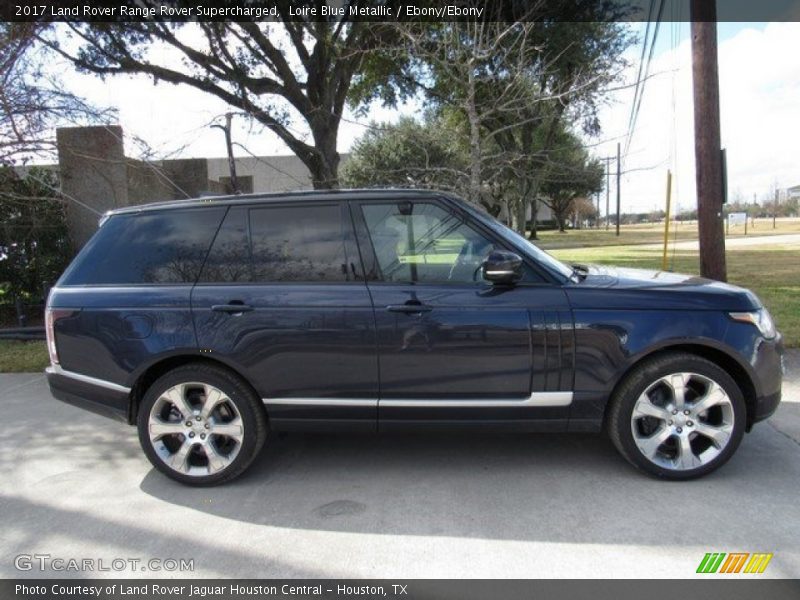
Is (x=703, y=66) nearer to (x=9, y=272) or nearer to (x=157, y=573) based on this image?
(x=157, y=573)

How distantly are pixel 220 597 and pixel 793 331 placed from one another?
24.1ft

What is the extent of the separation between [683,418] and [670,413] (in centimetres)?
8

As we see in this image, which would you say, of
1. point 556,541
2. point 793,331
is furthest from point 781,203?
point 556,541

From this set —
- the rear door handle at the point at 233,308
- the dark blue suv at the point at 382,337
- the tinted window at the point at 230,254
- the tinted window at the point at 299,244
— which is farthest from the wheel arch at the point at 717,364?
the tinted window at the point at 230,254

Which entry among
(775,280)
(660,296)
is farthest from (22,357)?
(775,280)

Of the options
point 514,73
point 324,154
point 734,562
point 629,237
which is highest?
point 514,73

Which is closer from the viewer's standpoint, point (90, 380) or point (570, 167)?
point (90, 380)

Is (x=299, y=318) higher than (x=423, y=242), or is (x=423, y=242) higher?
(x=423, y=242)

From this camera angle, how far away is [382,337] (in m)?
3.57

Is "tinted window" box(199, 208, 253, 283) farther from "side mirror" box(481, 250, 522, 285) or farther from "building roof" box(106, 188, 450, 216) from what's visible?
"side mirror" box(481, 250, 522, 285)

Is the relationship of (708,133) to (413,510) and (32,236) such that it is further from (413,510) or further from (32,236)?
(32,236)

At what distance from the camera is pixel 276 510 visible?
3447 millimetres

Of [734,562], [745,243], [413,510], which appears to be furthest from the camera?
[745,243]

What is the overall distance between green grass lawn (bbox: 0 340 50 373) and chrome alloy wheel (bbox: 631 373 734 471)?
22.7 ft
